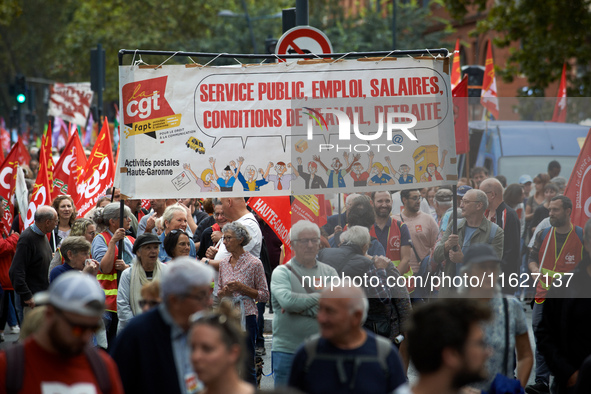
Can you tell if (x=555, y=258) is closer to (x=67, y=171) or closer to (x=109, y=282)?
(x=109, y=282)

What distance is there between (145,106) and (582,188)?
3906 mm

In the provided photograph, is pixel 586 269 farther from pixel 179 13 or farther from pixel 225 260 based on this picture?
pixel 179 13

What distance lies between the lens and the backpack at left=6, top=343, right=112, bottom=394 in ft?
11.2

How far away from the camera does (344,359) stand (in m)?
4.00

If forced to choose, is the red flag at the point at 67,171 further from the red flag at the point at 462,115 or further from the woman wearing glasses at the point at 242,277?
the red flag at the point at 462,115

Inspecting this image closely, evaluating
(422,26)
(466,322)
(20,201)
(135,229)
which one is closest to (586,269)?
(466,322)

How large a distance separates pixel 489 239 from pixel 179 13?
42224 mm

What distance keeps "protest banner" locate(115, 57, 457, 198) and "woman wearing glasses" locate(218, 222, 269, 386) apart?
0.39m

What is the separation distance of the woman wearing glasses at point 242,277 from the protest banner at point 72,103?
57.6 ft

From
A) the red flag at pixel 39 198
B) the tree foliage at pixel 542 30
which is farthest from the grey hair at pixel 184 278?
the tree foliage at pixel 542 30

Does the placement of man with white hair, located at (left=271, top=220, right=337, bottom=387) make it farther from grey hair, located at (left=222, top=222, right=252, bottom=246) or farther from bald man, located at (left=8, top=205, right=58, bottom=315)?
bald man, located at (left=8, top=205, right=58, bottom=315)

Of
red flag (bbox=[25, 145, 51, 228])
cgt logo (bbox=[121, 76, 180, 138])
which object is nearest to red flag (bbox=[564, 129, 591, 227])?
cgt logo (bbox=[121, 76, 180, 138])

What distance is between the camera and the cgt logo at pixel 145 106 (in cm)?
713

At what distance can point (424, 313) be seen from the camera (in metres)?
3.29
